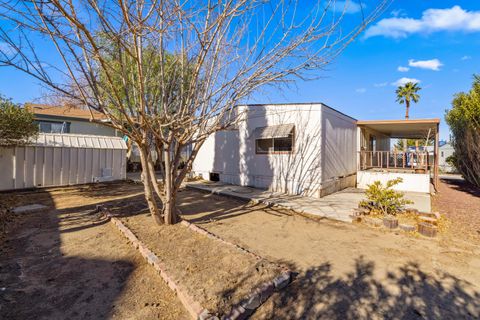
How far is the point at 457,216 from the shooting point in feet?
19.8

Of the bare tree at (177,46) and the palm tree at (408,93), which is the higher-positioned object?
the palm tree at (408,93)

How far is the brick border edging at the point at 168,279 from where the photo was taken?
224 centimetres

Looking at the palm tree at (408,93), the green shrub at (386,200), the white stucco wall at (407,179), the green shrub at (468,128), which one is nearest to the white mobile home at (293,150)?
the white stucco wall at (407,179)

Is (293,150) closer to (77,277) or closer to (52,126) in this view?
(77,277)

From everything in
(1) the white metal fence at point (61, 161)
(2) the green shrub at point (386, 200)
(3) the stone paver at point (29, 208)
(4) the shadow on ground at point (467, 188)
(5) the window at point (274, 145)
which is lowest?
(3) the stone paver at point (29, 208)

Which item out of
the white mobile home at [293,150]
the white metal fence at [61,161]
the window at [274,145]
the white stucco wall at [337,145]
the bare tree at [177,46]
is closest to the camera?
the bare tree at [177,46]

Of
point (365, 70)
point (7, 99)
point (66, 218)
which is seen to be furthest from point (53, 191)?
point (365, 70)

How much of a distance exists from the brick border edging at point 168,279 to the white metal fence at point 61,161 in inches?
298

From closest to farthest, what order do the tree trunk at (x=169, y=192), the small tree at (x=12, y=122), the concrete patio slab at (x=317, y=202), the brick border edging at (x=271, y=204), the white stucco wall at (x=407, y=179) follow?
1. the tree trunk at (x=169, y=192)
2. the brick border edging at (x=271, y=204)
3. the concrete patio slab at (x=317, y=202)
4. the small tree at (x=12, y=122)
5. the white stucco wall at (x=407, y=179)

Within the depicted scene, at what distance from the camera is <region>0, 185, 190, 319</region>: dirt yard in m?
2.38

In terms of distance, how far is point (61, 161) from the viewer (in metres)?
10.0

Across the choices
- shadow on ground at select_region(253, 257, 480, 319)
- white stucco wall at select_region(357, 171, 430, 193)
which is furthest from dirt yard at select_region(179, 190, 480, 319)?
white stucco wall at select_region(357, 171, 430, 193)

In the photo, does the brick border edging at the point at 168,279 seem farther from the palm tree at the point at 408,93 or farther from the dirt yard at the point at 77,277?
the palm tree at the point at 408,93

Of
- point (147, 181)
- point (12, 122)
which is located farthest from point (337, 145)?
point (12, 122)
